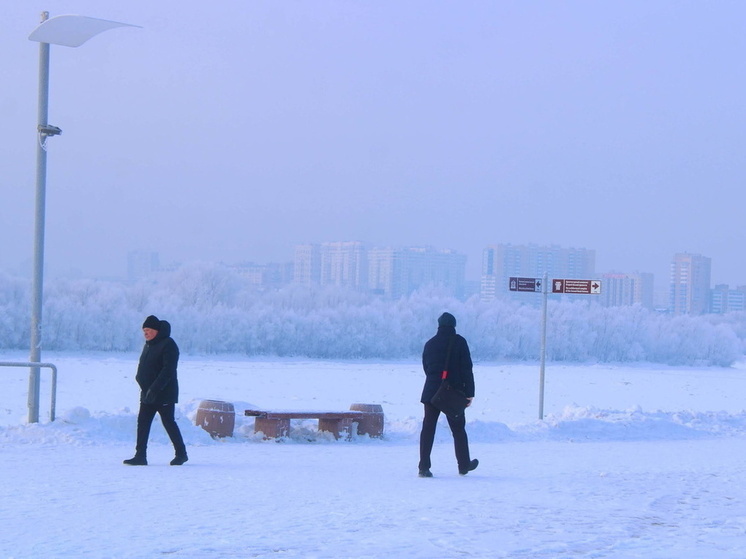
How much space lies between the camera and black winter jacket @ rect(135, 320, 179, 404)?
10008 mm

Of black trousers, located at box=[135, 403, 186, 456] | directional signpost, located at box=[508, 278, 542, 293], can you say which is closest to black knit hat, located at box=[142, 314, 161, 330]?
black trousers, located at box=[135, 403, 186, 456]

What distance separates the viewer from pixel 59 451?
10805 mm

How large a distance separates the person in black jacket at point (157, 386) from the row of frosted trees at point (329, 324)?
69134 mm

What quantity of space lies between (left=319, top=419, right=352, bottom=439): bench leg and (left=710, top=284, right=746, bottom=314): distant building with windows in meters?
153

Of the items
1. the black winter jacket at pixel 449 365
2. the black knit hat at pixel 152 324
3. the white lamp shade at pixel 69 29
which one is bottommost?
the black winter jacket at pixel 449 365

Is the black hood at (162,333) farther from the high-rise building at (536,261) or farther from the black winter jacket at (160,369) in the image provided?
the high-rise building at (536,261)

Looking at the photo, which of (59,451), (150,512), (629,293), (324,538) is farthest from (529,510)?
(629,293)

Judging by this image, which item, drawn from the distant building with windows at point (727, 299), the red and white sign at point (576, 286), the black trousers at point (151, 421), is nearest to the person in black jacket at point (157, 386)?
the black trousers at point (151, 421)

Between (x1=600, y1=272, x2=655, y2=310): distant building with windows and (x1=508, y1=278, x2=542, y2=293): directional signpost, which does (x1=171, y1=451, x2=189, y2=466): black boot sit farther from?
(x1=600, y1=272, x2=655, y2=310): distant building with windows

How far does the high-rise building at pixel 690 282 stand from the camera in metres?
147

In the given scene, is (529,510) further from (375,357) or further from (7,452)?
(375,357)

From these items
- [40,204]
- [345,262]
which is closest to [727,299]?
[345,262]

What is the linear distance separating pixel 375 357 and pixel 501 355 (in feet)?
40.6

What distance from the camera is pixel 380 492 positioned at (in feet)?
29.0
